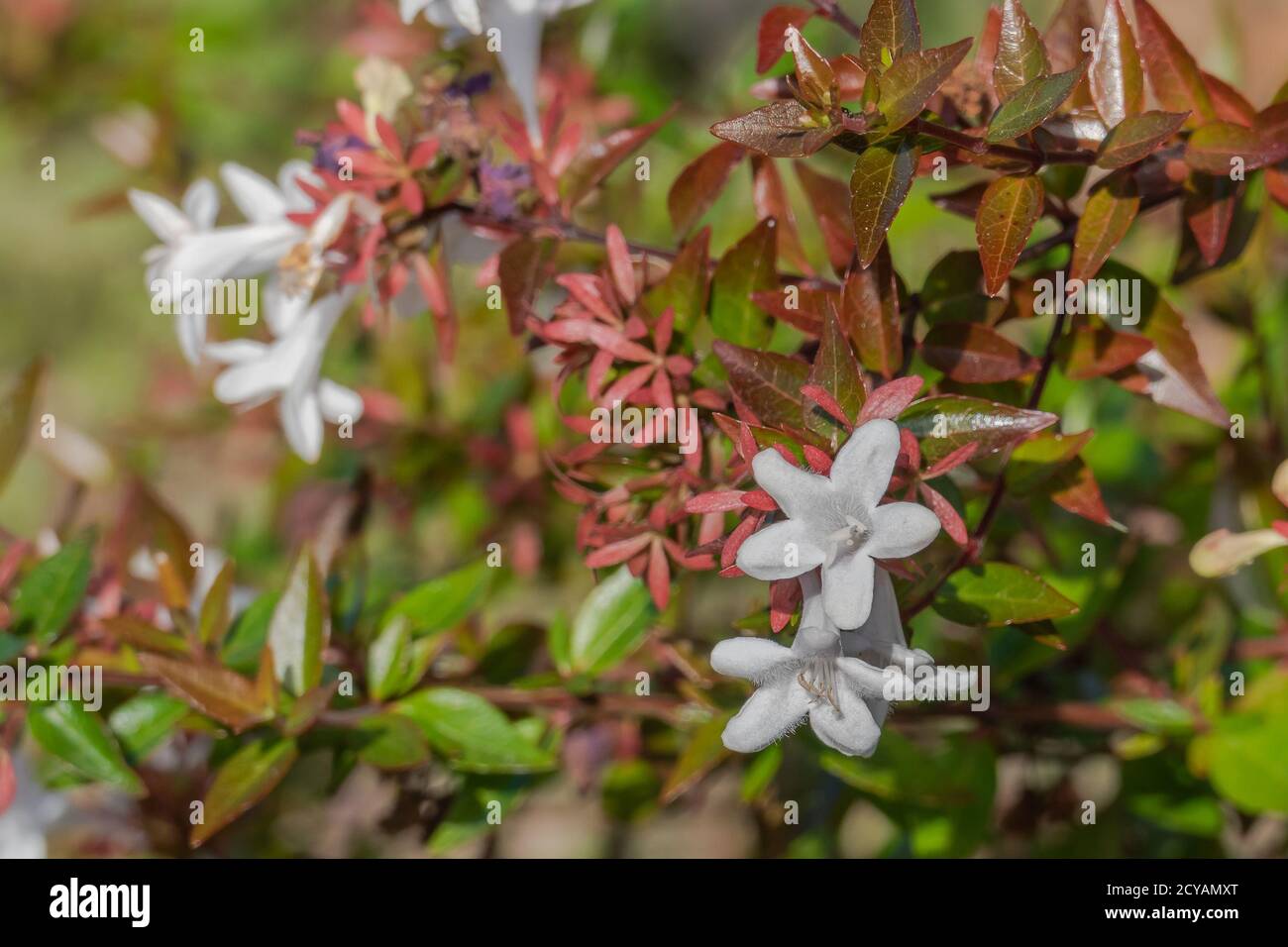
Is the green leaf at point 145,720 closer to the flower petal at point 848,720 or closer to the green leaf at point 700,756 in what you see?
the green leaf at point 700,756

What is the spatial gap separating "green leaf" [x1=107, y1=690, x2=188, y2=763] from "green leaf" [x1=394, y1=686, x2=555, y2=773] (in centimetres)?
25

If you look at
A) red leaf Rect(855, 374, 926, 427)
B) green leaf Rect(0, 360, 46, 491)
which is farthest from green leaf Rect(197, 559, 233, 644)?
red leaf Rect(855, 374, 926, 427)

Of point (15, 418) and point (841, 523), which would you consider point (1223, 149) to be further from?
point (15, 418)

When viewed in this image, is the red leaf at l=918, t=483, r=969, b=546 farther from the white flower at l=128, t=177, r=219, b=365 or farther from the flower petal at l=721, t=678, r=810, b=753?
the white flower at l=128, t=177, r=219, b=365

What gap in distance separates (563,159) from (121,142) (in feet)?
4.19

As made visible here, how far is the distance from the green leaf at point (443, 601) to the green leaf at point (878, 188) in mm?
703

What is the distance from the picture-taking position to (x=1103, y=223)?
3.18 ft

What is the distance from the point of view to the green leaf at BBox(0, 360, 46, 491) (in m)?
1.33

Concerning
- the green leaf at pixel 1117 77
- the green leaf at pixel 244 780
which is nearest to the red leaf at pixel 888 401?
the green leaf at pixel 1117 77

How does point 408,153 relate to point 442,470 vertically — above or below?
above

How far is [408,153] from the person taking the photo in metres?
1.14

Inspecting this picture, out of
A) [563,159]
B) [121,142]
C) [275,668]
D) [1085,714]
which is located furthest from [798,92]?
[121,142]
